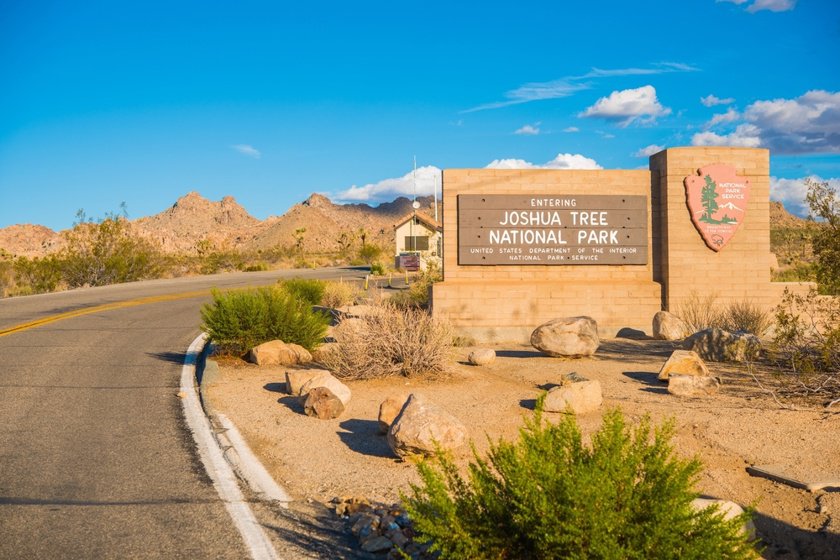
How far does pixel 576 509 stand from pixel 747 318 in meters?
Result: 14.3

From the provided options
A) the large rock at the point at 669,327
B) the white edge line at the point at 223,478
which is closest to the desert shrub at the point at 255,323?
the white edge line at the point at 223,478

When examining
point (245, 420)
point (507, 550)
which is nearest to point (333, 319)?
point (245, 420)

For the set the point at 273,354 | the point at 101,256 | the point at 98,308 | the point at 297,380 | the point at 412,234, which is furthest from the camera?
the point at 412,234

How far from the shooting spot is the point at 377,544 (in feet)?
16.3

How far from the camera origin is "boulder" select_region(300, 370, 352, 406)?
373 inches

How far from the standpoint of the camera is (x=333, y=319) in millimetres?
19891

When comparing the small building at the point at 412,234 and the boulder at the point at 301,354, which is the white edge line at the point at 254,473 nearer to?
the boulder at the point at 301,354

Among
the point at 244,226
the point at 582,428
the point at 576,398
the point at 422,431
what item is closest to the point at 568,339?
the point at 576,398

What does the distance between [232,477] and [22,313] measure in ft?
56.1

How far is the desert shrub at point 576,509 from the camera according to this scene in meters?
3.56

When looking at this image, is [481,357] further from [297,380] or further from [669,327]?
[669,327]

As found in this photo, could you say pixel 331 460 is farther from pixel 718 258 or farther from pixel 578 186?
pixel 718 258

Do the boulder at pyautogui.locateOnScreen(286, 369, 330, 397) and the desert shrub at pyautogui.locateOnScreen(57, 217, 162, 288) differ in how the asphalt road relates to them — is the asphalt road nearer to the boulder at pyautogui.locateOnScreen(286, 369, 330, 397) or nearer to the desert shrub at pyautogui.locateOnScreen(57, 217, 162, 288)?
the boulder at pyautogui.locateOnScreen(286, 369, 330, 397)

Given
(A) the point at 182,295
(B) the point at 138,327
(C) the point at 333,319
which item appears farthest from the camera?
(A) the point at 182,295
